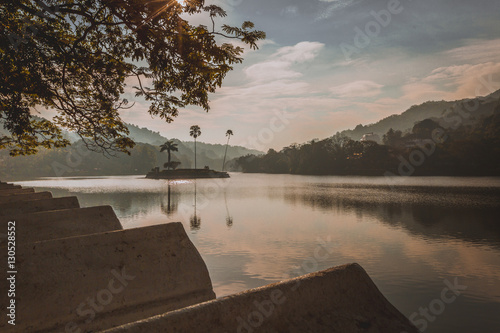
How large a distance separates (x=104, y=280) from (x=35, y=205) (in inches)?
193

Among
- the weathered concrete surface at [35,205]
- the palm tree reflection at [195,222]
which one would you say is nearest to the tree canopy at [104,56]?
the weathered concrete surface at [35,205]

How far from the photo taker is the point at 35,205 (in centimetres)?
681

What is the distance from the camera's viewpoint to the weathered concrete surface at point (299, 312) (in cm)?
196

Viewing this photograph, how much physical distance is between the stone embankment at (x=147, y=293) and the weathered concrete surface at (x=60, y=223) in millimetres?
24

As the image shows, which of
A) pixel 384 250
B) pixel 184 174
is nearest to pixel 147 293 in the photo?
pixel 384 250

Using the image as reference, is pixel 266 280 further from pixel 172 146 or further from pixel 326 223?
pixel 172 146

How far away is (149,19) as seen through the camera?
672 cm

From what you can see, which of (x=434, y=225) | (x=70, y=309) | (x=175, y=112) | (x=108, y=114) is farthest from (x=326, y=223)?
(x=70, y=309)

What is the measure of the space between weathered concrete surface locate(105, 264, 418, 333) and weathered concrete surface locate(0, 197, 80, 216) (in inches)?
250

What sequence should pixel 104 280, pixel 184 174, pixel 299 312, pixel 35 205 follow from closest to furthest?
pixel 299 312 < pixel 104 280 < pixel 35 205 < pixel 184 174

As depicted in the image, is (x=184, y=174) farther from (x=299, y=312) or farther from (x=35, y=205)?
(x=299, y=312)

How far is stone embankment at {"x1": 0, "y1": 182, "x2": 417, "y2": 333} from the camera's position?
2082 mm

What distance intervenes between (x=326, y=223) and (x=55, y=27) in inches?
728

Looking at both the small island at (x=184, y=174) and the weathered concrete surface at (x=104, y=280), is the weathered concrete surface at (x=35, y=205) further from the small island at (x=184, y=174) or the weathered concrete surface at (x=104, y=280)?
the small island at (x=184, y=174)
